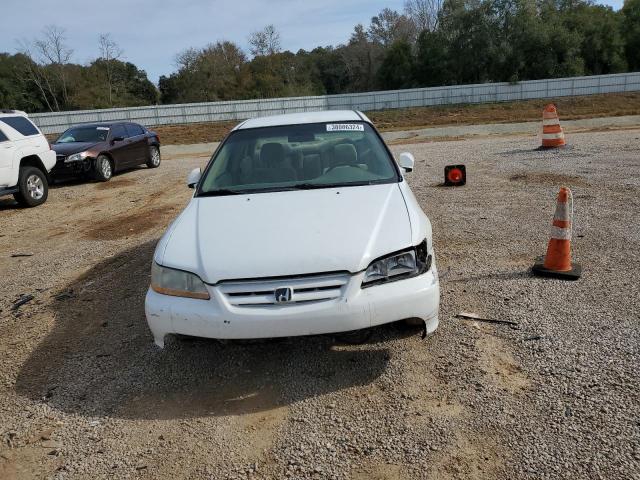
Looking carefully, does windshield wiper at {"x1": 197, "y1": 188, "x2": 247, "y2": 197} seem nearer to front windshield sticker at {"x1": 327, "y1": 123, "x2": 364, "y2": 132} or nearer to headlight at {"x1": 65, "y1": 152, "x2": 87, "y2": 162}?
front windshield sticker at {"x1": 327, "y1": 123, "x2": 364, "y2": 132}

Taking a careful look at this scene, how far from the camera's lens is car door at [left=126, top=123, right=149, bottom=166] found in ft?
48.9

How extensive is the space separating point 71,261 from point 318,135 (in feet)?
12.1

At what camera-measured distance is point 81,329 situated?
4.36 meters

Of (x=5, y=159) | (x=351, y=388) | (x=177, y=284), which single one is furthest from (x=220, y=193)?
(x=5, y=159)

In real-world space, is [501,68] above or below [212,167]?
above

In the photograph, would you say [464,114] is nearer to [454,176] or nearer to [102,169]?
[454,176]

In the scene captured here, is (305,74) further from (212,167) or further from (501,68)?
(212,167)

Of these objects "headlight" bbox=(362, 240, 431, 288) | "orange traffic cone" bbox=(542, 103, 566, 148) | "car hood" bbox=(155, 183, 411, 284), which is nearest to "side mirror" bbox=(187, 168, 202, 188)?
"car hood" bbox=(155, 183, 411, 284)

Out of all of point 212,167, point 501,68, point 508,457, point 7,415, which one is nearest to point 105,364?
point 7,415

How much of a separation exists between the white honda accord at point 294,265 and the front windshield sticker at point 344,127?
89 cm

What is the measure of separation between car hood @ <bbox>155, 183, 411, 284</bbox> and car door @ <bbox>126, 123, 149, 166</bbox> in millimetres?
11844

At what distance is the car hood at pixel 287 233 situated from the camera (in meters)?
3.06

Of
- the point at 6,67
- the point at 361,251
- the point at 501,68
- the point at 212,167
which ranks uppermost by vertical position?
the point at 6,67

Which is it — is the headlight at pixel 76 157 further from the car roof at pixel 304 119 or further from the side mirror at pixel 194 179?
the side mirror at pixel 194 179
